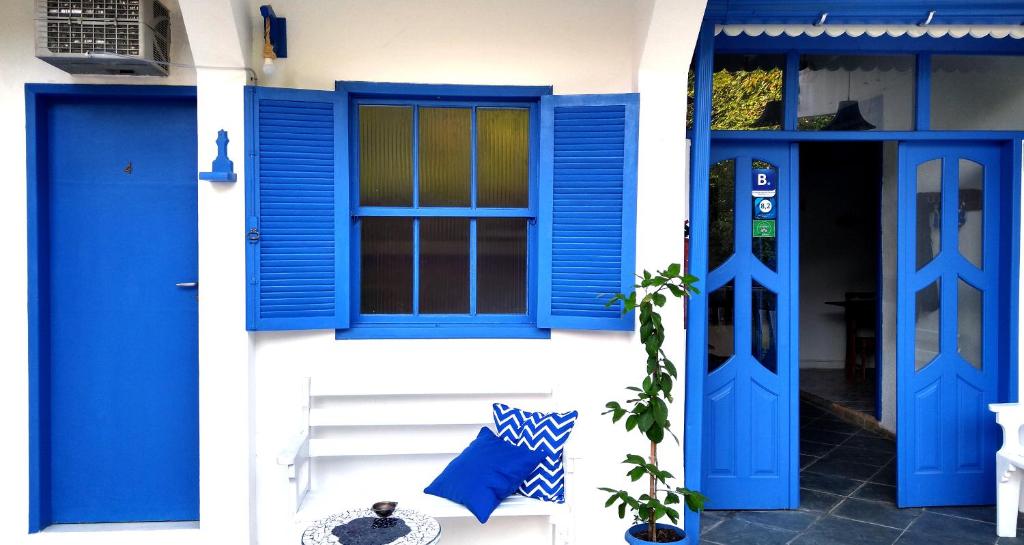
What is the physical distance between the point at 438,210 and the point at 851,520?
269 cm

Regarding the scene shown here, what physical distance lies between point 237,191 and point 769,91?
277 cm

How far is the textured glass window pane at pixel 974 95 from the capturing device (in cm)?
412

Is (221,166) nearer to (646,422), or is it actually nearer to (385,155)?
(385,155)

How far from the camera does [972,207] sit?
13.6ft

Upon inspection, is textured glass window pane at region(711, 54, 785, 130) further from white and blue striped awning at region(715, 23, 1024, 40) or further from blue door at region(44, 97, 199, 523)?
blue door at region(44, 97, 199, 523)

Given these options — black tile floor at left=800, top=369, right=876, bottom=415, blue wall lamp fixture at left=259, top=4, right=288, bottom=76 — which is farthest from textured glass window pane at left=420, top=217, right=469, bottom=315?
black tile floor at left=800, top=369, right=876, bottom=415

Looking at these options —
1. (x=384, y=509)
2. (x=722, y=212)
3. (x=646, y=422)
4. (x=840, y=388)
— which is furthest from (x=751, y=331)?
(x=840, y=388)

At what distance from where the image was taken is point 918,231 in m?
4.14

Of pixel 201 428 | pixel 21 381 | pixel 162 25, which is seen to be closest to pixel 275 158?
pixel 162 25

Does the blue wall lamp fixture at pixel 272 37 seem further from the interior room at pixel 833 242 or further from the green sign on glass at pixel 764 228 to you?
the interior room at pixel 833 242

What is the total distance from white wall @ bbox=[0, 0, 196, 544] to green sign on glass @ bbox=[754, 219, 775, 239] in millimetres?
2940

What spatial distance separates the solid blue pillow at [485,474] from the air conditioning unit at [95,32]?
88.1 inches

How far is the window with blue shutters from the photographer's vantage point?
3.52 metres

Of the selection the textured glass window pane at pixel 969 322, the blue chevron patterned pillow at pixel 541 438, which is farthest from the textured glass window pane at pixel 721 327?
the textured glass window pane at pixel 969 322
